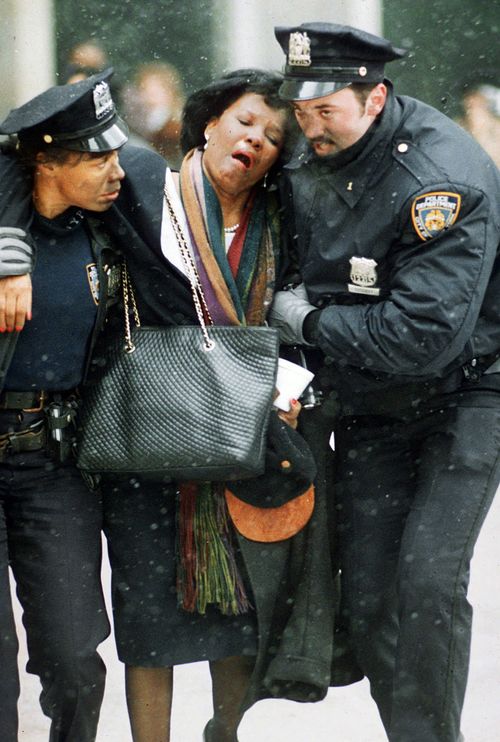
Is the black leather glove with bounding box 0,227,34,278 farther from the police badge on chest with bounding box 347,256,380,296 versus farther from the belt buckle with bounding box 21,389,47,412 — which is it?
the police badge on chest with bounding box 347,256,380,296

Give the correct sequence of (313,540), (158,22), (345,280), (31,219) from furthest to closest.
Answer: (158,22) → (313,540) → (345,280) → (31,219)

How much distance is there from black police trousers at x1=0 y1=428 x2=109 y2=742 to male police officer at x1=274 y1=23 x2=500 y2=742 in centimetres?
72

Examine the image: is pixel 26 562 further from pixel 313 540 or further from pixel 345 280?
pixel 345 280

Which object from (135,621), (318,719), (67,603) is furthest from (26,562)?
(318,719)

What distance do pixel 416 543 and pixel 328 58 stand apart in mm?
1238

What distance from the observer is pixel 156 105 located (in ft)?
24.8

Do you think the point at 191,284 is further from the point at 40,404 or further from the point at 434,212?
the point at 434,212

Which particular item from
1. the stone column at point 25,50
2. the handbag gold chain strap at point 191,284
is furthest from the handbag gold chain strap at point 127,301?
the stone column at point 25,50

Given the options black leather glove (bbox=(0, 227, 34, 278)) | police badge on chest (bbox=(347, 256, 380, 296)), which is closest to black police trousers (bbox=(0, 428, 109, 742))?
black leather glove (bbox=(0, 227, 34, 278))

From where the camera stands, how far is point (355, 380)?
3510 mm

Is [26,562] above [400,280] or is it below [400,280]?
below

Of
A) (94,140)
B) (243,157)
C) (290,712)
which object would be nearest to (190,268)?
(243,157)

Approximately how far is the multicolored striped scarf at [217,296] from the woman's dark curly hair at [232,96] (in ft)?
0.29

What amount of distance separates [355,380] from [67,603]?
3.05ft
